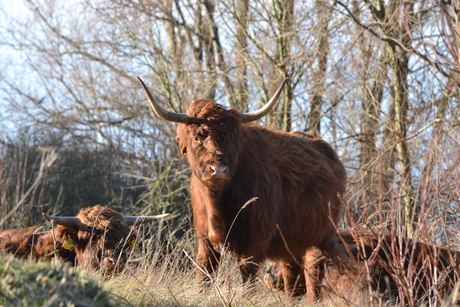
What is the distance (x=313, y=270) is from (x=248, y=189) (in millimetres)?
1631

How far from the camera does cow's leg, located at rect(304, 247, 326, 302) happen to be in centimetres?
679

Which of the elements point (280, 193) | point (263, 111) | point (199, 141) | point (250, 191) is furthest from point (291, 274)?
point (199, 141)

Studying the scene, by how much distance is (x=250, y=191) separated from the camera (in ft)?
20.2

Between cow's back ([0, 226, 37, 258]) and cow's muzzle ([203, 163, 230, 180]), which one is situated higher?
cow's muzzle ([203, 163, 230, 180])

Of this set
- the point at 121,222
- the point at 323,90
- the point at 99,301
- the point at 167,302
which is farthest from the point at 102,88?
the point at 99,301

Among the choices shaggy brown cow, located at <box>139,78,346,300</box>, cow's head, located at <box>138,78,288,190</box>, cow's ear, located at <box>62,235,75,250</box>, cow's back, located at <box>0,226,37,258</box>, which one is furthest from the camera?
cow's back, located at <box>0,226,37,258</box>

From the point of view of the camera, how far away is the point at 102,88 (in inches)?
675

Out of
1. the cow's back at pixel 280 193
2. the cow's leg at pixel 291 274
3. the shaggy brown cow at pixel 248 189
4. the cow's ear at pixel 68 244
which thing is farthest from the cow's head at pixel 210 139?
the cow's leg at pixel 291 274

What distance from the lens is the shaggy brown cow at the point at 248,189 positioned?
5.98 metres

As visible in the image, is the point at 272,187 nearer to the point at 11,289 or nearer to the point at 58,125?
the point at 11,289

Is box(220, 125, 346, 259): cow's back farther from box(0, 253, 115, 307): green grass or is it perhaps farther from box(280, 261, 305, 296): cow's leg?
box(0, 253, 115, 307): green grass

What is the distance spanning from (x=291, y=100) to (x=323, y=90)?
846 millimetres

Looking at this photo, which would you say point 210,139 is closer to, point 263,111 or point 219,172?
point 219,172

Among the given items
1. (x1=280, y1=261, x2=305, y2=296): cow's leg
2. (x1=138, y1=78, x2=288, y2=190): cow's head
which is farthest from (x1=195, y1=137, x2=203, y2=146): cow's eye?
(x1=280, y1=261, x2=305, y2=296): cow's leg
